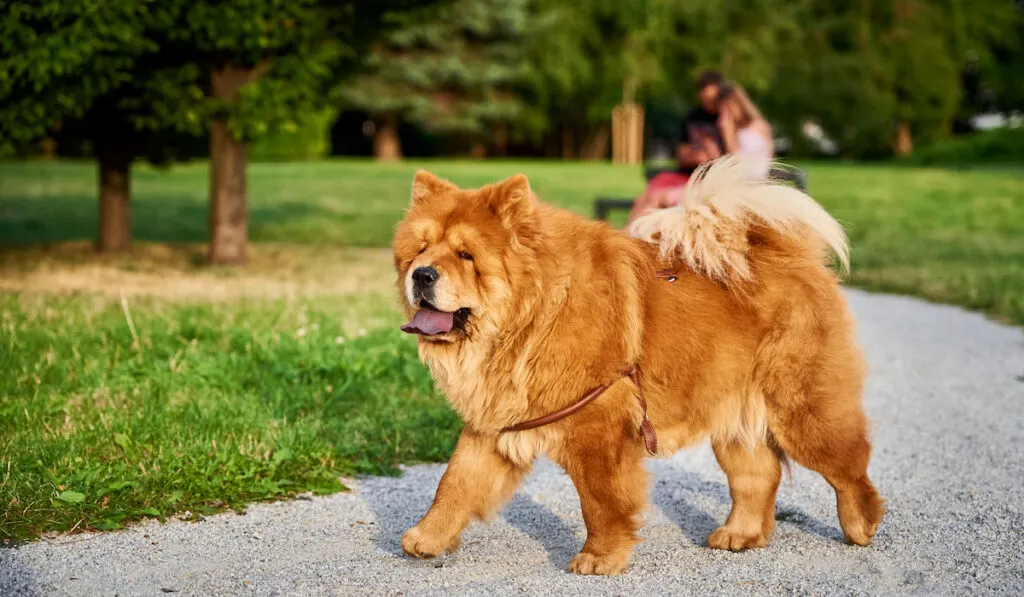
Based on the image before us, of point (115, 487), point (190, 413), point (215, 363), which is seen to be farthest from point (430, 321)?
point (215, 363)

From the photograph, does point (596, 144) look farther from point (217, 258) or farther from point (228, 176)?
point (228, 176)

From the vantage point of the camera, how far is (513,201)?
13.5 feet

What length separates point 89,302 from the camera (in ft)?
31.5

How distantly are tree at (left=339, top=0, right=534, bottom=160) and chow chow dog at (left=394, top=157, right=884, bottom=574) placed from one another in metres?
40.8

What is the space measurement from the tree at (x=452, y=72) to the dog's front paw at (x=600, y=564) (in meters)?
41.5

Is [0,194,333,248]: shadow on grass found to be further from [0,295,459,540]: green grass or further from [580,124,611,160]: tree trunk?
[580,124,611,160]: tree trunk

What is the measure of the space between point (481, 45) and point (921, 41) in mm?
19175

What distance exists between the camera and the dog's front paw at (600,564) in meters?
4.11

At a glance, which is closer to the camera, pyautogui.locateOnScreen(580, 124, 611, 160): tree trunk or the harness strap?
the harness strap

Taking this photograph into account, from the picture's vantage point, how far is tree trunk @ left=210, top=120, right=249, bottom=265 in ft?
39.9

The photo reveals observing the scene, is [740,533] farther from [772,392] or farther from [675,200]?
[675,200]

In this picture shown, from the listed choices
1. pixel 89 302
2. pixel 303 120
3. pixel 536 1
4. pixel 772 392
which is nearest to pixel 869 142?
pixel 536 1

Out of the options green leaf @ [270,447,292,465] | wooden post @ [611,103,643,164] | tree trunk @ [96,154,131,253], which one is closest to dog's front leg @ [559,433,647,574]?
green leaf @ [270,447,292,465]

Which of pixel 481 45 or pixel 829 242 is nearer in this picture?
pixel 829 242
